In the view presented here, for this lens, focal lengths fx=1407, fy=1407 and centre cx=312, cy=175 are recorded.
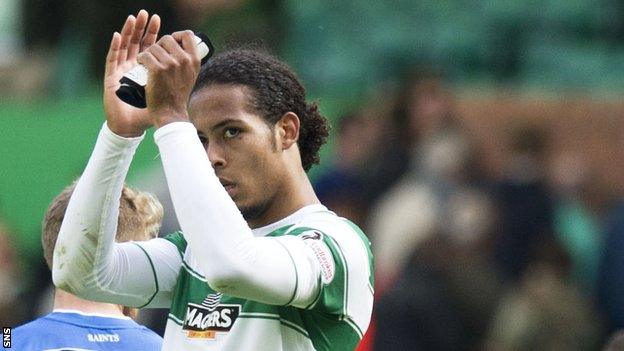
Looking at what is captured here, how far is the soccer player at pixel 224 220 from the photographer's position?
125 inches

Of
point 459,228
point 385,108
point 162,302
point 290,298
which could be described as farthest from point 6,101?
point 290,298

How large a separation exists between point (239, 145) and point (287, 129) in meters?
0.21

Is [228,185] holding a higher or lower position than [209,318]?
higher

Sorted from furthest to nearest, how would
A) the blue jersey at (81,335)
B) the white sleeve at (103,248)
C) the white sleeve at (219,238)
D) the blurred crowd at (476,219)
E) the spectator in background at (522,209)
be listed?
the spectator in background at (522,209), the blurred crowd at (476,219), the blue jersey at (81,335), the white sleeve at (103,248), the white sleeve at (219,238)

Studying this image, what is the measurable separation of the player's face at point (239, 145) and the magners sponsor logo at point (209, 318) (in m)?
0.24

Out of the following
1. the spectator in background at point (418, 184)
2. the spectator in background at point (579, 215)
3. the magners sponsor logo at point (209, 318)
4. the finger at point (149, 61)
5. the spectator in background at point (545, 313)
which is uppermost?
the finger at point (149, 61)

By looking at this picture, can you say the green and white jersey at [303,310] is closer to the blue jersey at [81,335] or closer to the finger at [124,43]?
the finger at [124,43]

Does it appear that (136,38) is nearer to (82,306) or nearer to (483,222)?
(82,306)

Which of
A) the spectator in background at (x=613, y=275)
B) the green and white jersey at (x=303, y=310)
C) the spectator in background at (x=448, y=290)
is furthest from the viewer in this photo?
the spectator in background at (x=613, y=275)

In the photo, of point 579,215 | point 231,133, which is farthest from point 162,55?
point 579,215

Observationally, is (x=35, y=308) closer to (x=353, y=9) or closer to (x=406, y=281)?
(x=406, y=281)

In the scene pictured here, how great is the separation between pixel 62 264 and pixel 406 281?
182 inches

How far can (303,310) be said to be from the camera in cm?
343

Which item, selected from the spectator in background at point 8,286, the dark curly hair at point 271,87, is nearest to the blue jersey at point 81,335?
the dark curly hair at point 271,87
